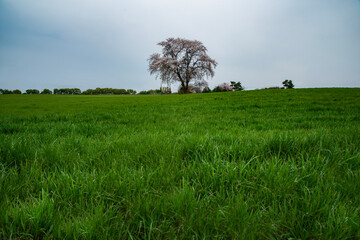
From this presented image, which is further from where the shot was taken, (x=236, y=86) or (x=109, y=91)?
(x=109, y=91)

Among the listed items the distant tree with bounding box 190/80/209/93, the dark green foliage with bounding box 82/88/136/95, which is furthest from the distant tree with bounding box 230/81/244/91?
the dark green foliage with bounding box 82/88/136/95

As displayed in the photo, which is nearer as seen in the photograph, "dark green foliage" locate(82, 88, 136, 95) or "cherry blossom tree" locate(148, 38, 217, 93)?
"cherry blossom tree" locate(148, 38, 217, 93)

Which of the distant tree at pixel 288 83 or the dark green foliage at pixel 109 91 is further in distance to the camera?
the dark green foliage at pixel 109 91

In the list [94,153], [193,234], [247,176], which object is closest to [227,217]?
[193,234]

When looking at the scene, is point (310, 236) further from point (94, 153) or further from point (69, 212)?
point (94, 153)

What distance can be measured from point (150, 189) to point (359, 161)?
2.35 meters

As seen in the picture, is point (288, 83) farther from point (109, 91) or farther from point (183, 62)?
point (109, 91)

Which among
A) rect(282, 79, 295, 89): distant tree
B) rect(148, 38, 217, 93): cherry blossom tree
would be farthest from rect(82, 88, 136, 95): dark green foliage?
rect(282, 79, 295, 89): distant tree

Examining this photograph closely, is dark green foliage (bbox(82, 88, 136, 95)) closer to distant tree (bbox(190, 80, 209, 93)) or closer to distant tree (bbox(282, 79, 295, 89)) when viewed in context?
distant tree (bbox(190, 80, 209, 93))

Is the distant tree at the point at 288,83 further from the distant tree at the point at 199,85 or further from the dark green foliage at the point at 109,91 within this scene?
the dark green foliage at the point at 109,91

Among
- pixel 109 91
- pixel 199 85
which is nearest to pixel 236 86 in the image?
pixel 199 85

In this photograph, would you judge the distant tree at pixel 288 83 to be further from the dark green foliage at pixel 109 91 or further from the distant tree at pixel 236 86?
the dark green foliage at pixel 109 91

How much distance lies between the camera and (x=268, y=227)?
1059 millimetres

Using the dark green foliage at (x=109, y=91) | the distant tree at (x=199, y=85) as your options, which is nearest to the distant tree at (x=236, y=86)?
the distant tree at (x=199, y=85)
